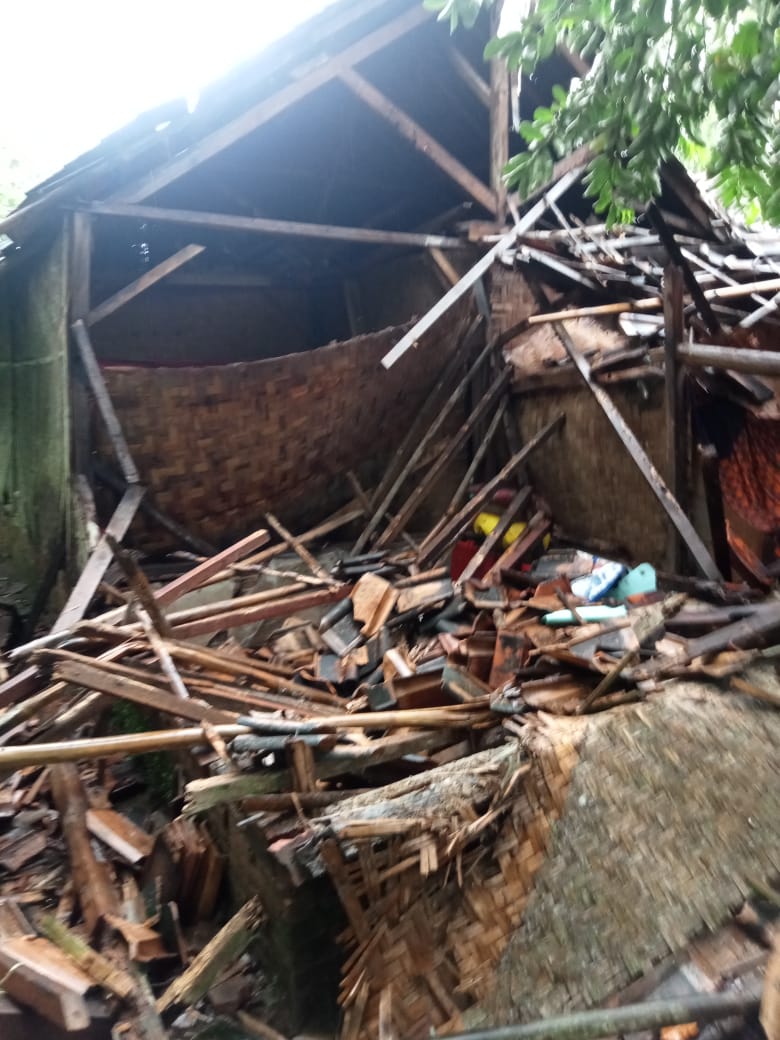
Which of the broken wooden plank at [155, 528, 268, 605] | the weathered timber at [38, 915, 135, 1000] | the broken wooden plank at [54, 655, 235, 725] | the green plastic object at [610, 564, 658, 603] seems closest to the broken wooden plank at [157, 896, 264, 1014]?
the weathered timber at [38, 915, 135, 1000]

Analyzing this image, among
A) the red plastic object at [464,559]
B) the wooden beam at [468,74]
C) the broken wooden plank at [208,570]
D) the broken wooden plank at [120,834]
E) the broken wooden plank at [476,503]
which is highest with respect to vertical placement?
the wooden beam at [468,74]

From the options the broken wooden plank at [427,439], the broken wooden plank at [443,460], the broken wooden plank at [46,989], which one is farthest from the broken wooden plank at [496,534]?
the broken wooden plank at [46,989]

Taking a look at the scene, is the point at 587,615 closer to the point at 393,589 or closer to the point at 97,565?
the point at 393,589

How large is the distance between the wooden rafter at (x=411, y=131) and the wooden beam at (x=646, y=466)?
5.99 ft

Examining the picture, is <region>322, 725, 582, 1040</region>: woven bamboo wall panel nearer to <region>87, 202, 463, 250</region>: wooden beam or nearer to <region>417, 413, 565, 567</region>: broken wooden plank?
<region>417, 413, 565, 567</region>: broken wooden plank

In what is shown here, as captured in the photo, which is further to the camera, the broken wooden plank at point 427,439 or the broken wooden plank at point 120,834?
the broken wooden plank at point 427,439

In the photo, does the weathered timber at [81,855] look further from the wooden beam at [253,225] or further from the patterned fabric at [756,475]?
the patterned fabric at [756,475]

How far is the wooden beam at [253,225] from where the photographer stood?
4906 millimetres

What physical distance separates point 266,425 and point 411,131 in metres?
2.74

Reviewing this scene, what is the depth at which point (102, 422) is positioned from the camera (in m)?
4.72

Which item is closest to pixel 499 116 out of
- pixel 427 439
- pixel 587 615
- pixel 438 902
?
pixel 427 439

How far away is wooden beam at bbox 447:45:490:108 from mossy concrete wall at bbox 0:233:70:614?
11.7ft

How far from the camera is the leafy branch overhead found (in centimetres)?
190

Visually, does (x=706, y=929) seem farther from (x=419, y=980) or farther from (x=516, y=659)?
(x=516, y=659)
